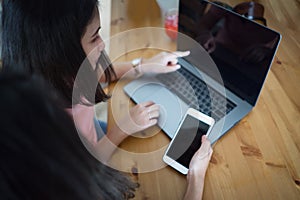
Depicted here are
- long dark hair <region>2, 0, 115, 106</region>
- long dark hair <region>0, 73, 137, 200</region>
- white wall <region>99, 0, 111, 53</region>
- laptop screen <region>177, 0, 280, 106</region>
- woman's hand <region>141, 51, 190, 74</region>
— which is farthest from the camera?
white wall <region>99, 0, 111, 53</region>

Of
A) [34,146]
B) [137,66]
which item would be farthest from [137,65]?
[34,146]

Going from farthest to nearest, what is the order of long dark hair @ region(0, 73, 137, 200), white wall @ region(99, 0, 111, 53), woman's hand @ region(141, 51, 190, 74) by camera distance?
white wall @ region(99, 0, 111, 53) < woman's hand @ region(141, 51, 190, 74) < long dark hair @ region(0, 73, 137, 200)

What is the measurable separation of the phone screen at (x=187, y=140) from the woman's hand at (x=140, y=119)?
82 mm

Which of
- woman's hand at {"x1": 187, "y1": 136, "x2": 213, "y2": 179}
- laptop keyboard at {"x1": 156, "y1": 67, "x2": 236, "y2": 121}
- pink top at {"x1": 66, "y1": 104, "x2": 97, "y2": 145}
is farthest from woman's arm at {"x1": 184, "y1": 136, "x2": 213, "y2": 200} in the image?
pink top at {"x1": 66, "y1": 104, "x2": 97, "y2": 145}

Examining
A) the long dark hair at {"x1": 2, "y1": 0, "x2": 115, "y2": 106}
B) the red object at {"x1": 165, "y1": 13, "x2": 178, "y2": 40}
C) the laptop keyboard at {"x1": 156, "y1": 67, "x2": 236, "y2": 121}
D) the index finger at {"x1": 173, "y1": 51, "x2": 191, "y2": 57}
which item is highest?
the long dark hair at {"x1": 2, "y1": 0, "x2": 115, "y2": 106}

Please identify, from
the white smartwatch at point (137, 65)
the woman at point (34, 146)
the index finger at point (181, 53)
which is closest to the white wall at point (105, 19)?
the white smartwatch at point (137, 65)

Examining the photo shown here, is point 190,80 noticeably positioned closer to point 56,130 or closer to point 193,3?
point 193,3

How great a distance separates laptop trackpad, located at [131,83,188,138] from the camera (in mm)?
717

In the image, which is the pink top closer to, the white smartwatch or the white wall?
the white smartwatch

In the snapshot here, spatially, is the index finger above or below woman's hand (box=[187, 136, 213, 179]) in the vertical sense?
above

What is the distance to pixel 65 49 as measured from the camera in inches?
22.3

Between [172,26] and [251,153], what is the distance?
19.4 inches

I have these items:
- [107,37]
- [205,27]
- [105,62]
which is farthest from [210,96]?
[107,37]

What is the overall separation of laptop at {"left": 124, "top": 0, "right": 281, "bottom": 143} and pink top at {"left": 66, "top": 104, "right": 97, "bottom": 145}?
0.13m
